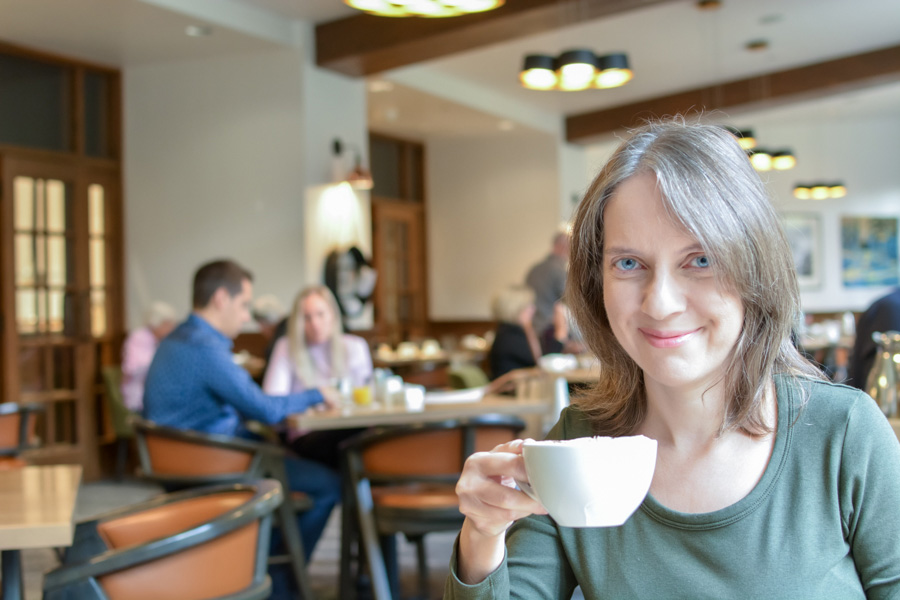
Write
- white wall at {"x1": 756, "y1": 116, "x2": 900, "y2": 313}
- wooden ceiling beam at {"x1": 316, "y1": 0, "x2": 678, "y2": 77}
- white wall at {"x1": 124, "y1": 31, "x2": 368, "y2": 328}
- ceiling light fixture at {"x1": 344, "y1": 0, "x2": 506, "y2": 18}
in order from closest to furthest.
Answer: ceiling light fixture at {"x1": 344, "y1": 0, "x2": 506, "y2": 18} → wooden ceiling beam at {"x1": 316, "y1": 0, "x2": 678, "y2": 77} → white wall at {"x1": 124, "y1": 31, "x2": 368, "y2": 328} → white wall at {"x1": 756, "y1": 116, "x2": 900, "y2": 313}

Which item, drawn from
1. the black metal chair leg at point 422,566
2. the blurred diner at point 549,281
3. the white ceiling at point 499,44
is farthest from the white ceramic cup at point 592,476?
the blurred diner at point 549,281

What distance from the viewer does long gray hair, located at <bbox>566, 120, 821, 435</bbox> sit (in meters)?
1.00

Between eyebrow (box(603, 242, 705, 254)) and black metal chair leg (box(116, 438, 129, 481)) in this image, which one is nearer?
eyebrow (box(603, 242, 705, 254))

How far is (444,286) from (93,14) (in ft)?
19.2

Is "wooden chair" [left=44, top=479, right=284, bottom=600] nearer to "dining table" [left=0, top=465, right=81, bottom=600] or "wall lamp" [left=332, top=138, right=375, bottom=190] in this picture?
"dining table" [left=0, top=465, right=81, bottom=600]

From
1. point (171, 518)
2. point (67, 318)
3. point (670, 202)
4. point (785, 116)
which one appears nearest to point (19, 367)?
point (67, 318)

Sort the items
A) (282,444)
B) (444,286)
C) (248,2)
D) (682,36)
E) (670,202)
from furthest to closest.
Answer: (444,286) < (682,36) < (248,2) < (282,444) < (670,202)

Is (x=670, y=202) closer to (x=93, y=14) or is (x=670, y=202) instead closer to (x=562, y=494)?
(x=562, y=494)

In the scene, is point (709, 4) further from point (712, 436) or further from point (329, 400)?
point (712, 436)

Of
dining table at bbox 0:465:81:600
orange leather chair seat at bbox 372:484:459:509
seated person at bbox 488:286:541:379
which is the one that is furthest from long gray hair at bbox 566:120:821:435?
seated person at bbox 488:286:541:379

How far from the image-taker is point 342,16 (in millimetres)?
6453

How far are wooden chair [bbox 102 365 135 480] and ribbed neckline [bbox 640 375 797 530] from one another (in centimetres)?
590

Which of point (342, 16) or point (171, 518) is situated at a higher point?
point (342, 16)

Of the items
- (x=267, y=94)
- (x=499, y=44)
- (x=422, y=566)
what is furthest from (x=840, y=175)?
(x=422, y=566)
